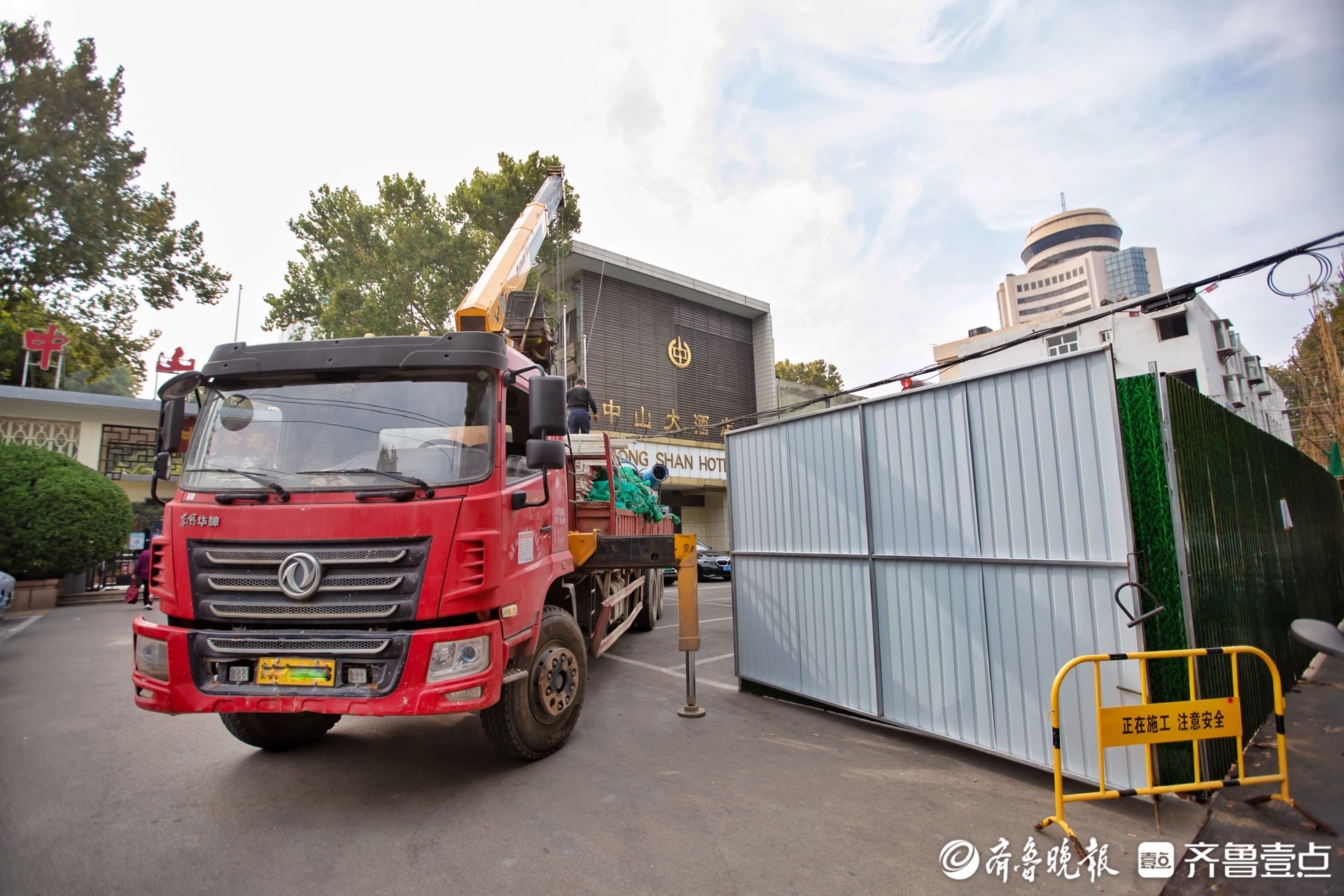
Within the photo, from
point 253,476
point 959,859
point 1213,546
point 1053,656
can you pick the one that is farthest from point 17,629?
point 1213,546

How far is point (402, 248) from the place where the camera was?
61.6ft

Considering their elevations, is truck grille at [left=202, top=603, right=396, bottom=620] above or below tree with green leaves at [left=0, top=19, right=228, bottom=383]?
below

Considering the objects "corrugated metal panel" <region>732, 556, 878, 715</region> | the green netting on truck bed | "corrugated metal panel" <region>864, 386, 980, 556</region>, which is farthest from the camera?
the green netting on truck bed

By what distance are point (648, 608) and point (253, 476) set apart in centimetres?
768

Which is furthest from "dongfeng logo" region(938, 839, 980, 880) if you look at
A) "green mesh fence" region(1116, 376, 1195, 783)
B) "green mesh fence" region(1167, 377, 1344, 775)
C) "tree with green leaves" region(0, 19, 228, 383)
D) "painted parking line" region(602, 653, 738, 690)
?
"tree with green leaves" region(0, 19, 228, 383)

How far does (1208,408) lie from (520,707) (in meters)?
5.57

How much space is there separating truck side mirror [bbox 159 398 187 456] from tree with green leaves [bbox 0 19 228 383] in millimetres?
12225

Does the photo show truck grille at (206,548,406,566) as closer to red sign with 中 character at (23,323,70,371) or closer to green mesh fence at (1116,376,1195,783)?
green mesh fence at (1116,376,1195,783)

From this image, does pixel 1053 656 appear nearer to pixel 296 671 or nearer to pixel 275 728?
pixel 296 671

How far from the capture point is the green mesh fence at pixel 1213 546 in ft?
12.6

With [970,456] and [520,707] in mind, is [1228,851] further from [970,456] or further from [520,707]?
[520,707]

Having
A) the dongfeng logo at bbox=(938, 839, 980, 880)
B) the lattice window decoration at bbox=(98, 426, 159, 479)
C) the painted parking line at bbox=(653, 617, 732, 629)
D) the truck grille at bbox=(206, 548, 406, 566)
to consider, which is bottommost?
the dongfeng logo at bbox=(938, 839, 980, 880)

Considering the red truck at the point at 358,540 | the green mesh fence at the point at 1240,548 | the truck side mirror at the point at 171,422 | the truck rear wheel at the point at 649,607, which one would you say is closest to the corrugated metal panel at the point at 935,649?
the green mesh fence at the point at 1240,548

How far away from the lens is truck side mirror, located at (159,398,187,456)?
170 inches
